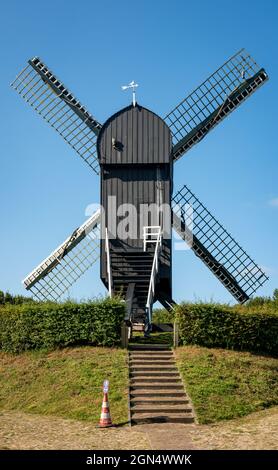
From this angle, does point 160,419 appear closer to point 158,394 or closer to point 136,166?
point 158,394

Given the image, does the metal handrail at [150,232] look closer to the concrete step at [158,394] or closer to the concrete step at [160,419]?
the concrete step at [158,394]

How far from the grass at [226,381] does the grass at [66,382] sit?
1.83 meters

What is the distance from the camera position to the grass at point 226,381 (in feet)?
58.6

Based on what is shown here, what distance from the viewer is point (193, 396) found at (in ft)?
60.3

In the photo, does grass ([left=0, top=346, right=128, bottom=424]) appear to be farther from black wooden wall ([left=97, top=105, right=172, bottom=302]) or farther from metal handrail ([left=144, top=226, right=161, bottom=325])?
black wooden wall ([left=97, top=105, right=172, bottom=302])

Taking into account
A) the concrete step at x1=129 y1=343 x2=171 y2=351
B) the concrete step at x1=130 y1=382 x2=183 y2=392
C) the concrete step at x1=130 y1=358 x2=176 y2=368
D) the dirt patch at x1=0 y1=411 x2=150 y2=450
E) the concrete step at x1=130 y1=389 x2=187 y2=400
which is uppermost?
the concrete step at x1=129 y1=343 x2=171 y2=351

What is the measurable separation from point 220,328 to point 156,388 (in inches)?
142

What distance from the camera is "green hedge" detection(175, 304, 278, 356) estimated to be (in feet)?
71.7

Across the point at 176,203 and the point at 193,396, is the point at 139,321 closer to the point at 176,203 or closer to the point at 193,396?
the point at 176,203

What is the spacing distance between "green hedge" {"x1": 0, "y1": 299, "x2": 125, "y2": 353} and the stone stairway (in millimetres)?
1098

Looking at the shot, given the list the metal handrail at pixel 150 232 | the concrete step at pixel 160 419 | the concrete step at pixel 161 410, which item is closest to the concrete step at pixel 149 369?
the concrete step at pixel 161 410

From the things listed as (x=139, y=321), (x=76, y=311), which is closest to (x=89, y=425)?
(x=76, y=311)

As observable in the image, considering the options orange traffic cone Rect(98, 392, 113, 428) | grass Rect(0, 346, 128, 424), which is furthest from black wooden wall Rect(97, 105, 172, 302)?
orange traffic cone Rect(98, 392, 113, 428)

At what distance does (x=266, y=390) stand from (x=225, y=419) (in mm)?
2409
